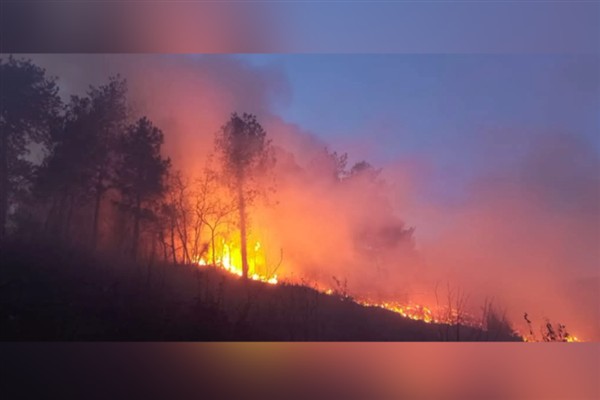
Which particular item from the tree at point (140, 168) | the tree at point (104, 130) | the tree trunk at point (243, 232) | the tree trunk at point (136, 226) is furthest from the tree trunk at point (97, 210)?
the tree trunk at point (243, 232)

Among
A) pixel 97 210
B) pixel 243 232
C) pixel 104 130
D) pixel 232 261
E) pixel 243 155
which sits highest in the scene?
pixel 104 130

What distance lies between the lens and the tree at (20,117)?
353 cm

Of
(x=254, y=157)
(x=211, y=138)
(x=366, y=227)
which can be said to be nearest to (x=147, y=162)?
(x=211, y=138)

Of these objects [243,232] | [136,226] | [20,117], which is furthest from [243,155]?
[20,117]

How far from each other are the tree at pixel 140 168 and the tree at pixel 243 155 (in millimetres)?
368

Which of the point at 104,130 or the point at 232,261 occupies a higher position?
the point at 104,130

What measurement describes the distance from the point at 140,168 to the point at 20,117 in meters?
0.78

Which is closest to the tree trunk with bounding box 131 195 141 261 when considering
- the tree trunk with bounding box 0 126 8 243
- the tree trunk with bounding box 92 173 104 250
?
the tree trunk with bounding box 92 173 104 250

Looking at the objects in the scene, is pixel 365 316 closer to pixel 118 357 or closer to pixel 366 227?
pixel 366 227

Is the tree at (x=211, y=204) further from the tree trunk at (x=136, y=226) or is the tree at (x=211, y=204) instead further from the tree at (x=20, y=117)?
the tree at (x=20, y=117)

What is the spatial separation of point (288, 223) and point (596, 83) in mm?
2023

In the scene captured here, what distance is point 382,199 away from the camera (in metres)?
3.55

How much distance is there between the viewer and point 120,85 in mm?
3555

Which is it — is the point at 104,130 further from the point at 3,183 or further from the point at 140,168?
the point at 3,183
